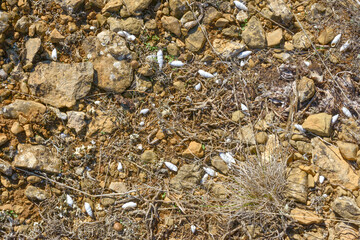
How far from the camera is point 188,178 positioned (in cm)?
253

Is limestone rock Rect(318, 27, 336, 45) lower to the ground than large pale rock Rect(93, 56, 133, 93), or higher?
higher

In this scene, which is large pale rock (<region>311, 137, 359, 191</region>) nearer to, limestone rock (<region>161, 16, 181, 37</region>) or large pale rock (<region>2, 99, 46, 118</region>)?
limestone rock (<region>161, 16, 181, 37</region>)

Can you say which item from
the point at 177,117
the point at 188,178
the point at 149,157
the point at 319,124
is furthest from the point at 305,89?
the point at 149,157

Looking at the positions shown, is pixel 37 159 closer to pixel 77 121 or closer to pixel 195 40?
pixel 77 121

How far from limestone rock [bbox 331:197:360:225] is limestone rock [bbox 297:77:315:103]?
2.53ft

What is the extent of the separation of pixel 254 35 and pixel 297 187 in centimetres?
121

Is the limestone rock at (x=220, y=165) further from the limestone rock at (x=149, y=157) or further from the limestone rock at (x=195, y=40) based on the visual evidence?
the limestone rock at (x=195, y=40)

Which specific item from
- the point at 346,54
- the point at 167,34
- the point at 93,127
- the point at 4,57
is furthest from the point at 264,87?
the point at 4,57

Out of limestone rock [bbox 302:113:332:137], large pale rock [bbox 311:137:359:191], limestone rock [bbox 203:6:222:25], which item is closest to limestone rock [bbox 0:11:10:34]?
limestone rock [bbox 203:6:222:25]

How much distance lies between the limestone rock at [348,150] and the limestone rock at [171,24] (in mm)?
1521

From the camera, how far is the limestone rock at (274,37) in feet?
8.55

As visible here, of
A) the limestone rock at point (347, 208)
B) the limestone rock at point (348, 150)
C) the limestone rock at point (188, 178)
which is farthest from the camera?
the limestone rock at point (188, 178)

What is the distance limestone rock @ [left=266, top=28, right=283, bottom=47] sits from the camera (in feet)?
8.55

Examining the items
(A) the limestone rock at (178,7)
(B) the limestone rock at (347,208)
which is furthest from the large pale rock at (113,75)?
(B) the limestone rock at (347,208)
